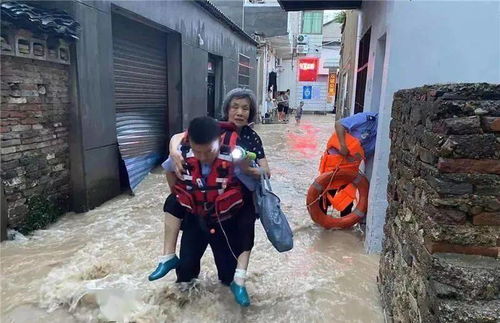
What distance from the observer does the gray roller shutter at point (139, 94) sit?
6504 millimetres

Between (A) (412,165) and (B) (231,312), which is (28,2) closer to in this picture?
(B) (231,312)

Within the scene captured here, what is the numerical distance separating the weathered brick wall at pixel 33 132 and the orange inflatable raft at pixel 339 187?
3199 millimetres

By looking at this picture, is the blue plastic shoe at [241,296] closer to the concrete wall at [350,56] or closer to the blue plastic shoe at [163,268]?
the blue plastic shoe at [163,268]

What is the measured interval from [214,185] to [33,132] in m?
3.05

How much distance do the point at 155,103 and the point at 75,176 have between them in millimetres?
3241

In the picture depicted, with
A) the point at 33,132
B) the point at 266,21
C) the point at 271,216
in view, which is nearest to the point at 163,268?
the point at 271,216

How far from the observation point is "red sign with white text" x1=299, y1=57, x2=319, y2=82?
85.4ft

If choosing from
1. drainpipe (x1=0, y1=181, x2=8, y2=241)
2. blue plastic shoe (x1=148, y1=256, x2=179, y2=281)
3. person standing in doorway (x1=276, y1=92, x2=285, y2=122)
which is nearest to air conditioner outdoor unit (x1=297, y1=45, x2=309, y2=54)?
person standing in doorway (x1=276, y1=92, x2=285, y2=122)

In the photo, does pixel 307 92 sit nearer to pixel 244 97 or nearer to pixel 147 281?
pixel 147 281

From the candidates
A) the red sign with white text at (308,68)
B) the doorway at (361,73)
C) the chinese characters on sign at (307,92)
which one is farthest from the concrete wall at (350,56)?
the chinese characters on sign at (307,92)

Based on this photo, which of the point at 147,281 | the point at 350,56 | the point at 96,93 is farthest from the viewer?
the point at 350,56

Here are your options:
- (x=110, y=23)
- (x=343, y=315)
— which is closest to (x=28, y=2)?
(x=110, y=23)

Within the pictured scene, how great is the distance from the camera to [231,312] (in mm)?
2928

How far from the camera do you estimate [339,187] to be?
15.3 ft
